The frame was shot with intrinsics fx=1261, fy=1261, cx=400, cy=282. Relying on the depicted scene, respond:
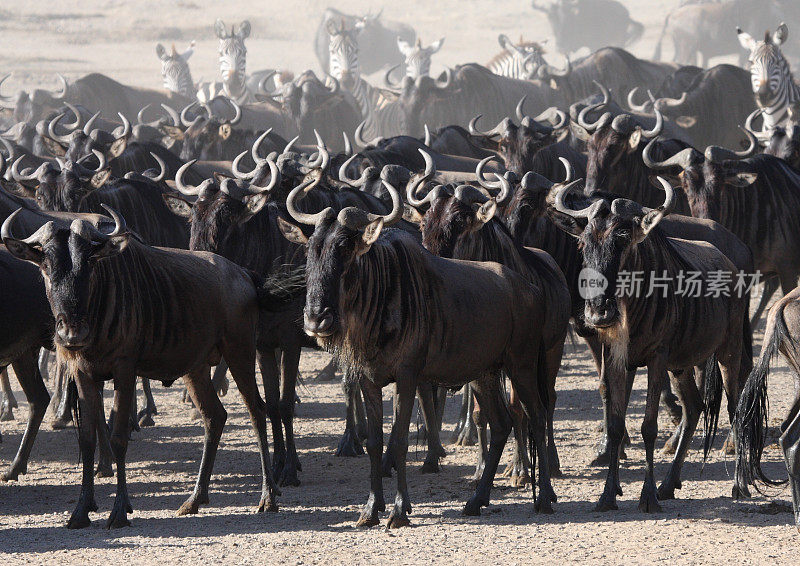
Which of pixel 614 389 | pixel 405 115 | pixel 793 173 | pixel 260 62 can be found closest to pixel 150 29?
pixel 260 62

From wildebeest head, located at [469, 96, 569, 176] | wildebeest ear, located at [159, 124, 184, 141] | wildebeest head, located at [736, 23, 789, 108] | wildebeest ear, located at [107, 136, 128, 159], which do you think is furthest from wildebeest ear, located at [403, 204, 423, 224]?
wildebeest head, located at [736, 23, 789, 108]

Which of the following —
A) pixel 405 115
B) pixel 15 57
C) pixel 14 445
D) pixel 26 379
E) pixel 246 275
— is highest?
pixel 15 57

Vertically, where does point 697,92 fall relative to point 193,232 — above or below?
above

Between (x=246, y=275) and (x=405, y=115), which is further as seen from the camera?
(x=405, y=115)

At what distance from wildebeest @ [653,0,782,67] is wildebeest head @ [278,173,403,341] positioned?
131ft

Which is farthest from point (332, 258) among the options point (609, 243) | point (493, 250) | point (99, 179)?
point (99, 179)

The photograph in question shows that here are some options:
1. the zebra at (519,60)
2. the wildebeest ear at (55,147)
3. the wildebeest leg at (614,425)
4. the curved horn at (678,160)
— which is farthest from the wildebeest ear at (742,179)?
the zebra at (519,60)

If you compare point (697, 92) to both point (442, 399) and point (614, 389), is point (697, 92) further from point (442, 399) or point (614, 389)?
point (614, 389)

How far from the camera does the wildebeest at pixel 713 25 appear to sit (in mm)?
44688

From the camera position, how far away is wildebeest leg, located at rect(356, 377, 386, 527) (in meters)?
6.92

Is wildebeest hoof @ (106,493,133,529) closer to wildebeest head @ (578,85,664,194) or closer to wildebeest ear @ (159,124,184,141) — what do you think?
wildebeest head @ (578,85,664,194)

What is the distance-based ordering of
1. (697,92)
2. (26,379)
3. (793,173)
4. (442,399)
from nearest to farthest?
1. (26,379)
2. (442,399)
3. (793,173)
4. (697,92)

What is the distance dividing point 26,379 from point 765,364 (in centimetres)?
500

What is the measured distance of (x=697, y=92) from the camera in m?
20.8
